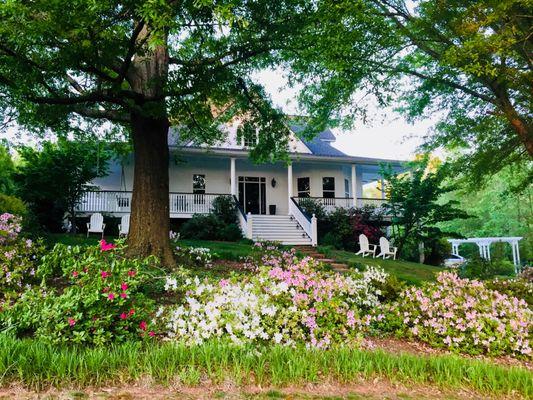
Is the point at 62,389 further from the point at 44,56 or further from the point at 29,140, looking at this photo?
the point at 29,140

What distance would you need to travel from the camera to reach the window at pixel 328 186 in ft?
74.0

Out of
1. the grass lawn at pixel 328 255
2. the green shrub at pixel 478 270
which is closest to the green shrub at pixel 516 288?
the grass lawn at pixel 328 255

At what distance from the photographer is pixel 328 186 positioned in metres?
22.6

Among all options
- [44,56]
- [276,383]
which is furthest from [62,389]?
[44,56]

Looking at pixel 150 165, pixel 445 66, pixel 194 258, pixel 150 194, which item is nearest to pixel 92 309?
pixel 150 194

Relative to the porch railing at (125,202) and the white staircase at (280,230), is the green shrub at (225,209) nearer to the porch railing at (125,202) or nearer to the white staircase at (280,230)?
the porch railing at (125,202)

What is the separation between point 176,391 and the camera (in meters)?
3.22

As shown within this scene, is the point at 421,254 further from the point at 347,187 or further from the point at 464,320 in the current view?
the point at 464,320

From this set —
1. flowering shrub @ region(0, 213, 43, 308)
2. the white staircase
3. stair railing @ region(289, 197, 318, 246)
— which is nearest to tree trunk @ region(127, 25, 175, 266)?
flowering shrub @ region(0, 213, 43, 308)

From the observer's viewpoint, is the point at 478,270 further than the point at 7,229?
Yes

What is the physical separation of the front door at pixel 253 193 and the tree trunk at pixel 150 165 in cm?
1324

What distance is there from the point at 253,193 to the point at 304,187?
2916 mm

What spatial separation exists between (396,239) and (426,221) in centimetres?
212

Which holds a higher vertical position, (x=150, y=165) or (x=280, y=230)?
(x=150, y=165)
